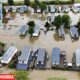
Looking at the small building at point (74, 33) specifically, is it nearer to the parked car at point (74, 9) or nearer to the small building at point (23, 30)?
the small building at point (23, 30)

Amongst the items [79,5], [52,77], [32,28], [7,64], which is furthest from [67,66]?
[79,5]

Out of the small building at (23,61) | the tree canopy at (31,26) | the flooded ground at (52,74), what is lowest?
the flooded ground at (52,74)

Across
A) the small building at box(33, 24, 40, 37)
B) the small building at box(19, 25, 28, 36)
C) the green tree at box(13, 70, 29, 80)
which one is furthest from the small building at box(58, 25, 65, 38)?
the green tree at box(13, 70, 29, 80)

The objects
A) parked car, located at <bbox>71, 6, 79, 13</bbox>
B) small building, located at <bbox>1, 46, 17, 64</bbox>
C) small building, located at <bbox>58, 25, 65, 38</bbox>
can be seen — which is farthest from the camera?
parked car, located at <bbox>71, 6, 79, 13</bbox>

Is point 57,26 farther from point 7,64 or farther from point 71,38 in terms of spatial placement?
point 7,64

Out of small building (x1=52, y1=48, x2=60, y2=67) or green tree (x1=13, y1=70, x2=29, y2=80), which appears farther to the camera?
small building (x1=52, y1=48, x2=60, y2=67)

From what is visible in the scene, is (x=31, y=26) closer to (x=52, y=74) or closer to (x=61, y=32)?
(x=61, y=32)

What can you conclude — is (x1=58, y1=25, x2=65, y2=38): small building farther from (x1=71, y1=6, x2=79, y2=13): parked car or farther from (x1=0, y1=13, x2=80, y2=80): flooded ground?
(x1=71, y1=6, x2=79, y2=13): parked car

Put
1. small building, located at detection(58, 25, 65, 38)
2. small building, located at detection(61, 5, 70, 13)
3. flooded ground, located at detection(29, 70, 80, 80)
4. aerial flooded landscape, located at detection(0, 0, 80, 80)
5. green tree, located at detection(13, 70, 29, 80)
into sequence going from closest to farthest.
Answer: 1. green tree, located at detection(13, 70, 29, 80)
2. flooded ground, located at detection(29, 70, 80, 80)
3. aerial flooded landscape, located at detection(0, 0, 80, 80)
4. small building, located at detection(58, 25, 65, 38)
5. small building, located at detection(61, 5, 70, 13)

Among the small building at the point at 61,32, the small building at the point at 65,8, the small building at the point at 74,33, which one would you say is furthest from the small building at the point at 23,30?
the small building at the point at 65,8
